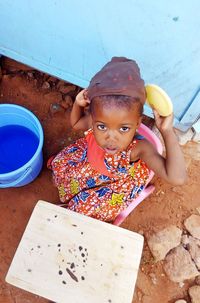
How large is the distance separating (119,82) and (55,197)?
1129 mm

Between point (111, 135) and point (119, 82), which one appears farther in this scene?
point (111, 135)

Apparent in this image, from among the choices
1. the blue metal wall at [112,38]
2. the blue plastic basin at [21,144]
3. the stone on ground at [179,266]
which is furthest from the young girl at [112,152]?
the stone on ground at [179,266]

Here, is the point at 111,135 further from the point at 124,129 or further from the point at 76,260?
the point at 76,260

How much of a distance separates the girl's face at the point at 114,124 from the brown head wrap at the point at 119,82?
0.05 m

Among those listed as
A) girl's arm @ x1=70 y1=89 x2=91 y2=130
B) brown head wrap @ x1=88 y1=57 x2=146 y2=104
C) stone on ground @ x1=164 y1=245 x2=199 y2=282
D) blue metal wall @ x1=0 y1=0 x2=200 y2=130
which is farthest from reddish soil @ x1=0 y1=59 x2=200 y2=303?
brown head wrap @ x1=88 y1=57 x2=146 y2=104

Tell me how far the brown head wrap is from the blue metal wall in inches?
12.4

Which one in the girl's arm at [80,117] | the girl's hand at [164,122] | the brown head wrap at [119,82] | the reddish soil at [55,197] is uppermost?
the brown head wrap at [119,82]

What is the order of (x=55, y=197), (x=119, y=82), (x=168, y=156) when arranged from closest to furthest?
(x=119, y=82) < (x=168, y=156) < (x=55, y=197)

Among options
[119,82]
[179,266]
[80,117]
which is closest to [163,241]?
[179,266]

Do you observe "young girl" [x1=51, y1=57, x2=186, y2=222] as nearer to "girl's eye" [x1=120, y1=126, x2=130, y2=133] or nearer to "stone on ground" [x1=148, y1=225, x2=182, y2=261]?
"girl's eye" [x1=120, y1=126, x2=130, y2=133]

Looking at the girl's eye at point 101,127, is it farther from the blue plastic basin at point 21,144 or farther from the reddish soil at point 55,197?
the reddish soil at point 55,197

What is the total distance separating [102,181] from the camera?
1.85m

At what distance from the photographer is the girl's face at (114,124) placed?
1312 mm

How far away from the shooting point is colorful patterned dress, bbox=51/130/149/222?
69.1 inches
